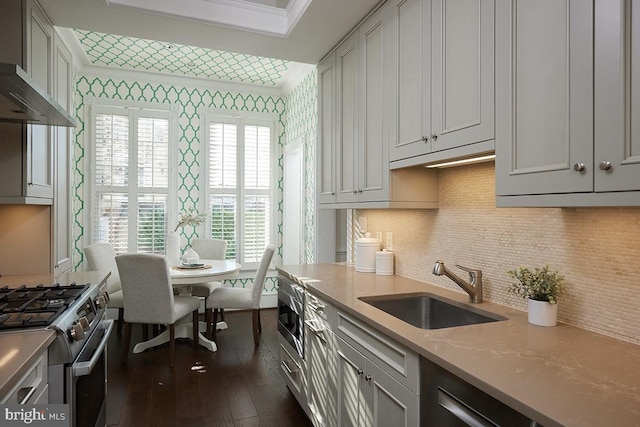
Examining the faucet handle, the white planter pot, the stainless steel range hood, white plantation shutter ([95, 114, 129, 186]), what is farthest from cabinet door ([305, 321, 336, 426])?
white plantation shutter ([95, 114, 129, 186])

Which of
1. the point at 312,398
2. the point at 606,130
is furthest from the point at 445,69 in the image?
the point at 312,398

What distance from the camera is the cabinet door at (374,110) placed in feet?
7.52

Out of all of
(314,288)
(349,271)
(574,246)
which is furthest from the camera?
(349,271)

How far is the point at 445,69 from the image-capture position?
5.80 ft

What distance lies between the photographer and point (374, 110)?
95.3 inches

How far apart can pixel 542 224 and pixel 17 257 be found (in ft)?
10.6

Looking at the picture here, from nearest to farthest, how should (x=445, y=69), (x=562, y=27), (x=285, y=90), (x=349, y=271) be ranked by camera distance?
(x=562, y=27)
(x=445, y=69)
(x=349, y=271)
(x=285, y=90)

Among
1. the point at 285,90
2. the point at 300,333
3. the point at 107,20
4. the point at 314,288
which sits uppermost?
the point at 285,90

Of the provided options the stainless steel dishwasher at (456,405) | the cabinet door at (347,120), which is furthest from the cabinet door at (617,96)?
the cabinet door at (347,120)

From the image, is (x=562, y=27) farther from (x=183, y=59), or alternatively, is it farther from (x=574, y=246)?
(x=183, y=59)

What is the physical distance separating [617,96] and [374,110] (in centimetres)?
147

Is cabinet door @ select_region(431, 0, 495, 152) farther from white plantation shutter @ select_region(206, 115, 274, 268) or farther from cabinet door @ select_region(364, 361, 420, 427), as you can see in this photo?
white plantation shutter @ select_region(206, 115, 274, 268)

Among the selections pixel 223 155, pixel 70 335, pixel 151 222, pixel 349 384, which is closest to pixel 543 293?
pixel 349 384

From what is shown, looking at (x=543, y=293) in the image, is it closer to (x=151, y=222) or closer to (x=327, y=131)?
(x=327, y=131)
